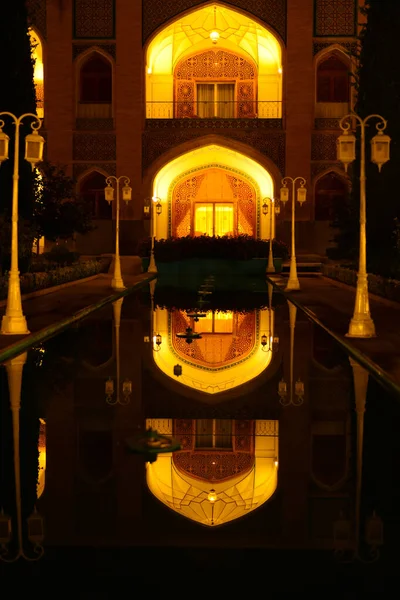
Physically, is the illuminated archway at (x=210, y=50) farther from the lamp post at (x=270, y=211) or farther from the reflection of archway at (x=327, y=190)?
the lamp post at (x=270, y=211)

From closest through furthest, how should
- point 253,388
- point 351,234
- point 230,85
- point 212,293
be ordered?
point 253,388
point 212,293
point 351,234
point 230,85

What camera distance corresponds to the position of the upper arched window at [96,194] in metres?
40.7

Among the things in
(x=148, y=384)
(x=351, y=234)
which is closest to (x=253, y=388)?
(x=148, y=384)

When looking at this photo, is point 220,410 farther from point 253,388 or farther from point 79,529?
point 79,529

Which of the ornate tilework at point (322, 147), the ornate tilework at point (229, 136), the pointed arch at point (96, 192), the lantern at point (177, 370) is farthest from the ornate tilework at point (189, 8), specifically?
the lantern at point (177, 370)

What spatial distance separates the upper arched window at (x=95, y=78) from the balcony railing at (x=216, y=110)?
6.59ft

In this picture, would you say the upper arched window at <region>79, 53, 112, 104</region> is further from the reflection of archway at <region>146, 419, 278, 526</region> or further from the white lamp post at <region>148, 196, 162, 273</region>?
the reflection of archway at <region>146, 419, 278, 526</region>

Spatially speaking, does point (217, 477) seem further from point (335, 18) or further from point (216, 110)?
point (216, 110)

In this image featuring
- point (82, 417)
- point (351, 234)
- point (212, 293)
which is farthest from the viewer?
point (351, 234)

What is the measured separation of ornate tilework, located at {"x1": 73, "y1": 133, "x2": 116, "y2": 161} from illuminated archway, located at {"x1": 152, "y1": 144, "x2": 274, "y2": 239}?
255 cm

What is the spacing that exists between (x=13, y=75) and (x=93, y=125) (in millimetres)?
18115

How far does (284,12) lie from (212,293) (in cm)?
1845

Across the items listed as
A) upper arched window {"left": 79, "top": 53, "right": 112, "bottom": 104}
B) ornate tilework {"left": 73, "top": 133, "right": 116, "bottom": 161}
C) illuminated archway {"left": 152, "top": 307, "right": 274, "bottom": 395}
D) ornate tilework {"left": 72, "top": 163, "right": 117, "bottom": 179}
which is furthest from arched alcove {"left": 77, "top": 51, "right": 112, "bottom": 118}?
illuminated archway {"left": 152, "top": 307, "right": 274, "bottom": 395}

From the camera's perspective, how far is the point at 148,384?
9734 millimetres
